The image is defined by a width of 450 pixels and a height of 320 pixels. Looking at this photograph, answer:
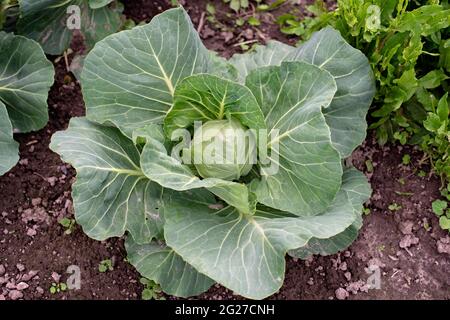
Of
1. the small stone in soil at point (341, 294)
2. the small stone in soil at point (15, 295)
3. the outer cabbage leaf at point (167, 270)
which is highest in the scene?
the outer cabbage leaf at point (167, 270)

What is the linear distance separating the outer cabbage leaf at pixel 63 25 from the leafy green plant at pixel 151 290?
52.9 inches

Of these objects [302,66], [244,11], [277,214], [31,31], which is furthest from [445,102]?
[31,31]

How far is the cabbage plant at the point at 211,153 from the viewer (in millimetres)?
2332

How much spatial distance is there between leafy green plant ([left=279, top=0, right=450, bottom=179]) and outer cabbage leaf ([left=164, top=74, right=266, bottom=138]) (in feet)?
2.57

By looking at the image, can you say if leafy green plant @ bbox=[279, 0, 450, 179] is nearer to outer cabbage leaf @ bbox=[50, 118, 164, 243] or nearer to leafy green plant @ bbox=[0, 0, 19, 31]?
→ outer cabbage leaf @ bbox=[50, 118, 164, 243]

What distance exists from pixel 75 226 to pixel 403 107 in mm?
1822

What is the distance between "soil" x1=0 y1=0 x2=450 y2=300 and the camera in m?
2.92

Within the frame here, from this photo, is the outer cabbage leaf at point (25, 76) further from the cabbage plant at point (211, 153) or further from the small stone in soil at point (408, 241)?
the small stone in soil at point (408, 241)

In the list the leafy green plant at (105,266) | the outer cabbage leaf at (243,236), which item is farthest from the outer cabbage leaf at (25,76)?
the outer cabbage leaf at (243,236)

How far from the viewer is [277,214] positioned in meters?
2.55

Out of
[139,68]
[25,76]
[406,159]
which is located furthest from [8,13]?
[406,159]


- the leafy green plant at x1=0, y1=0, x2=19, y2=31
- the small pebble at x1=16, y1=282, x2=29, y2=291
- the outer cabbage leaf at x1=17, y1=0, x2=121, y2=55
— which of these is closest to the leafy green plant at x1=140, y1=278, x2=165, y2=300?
the small pebble at x1=16, y1=282, x2=29, y2=291

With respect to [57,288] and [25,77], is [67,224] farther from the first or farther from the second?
[25,77]

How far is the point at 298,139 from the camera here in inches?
94.7
